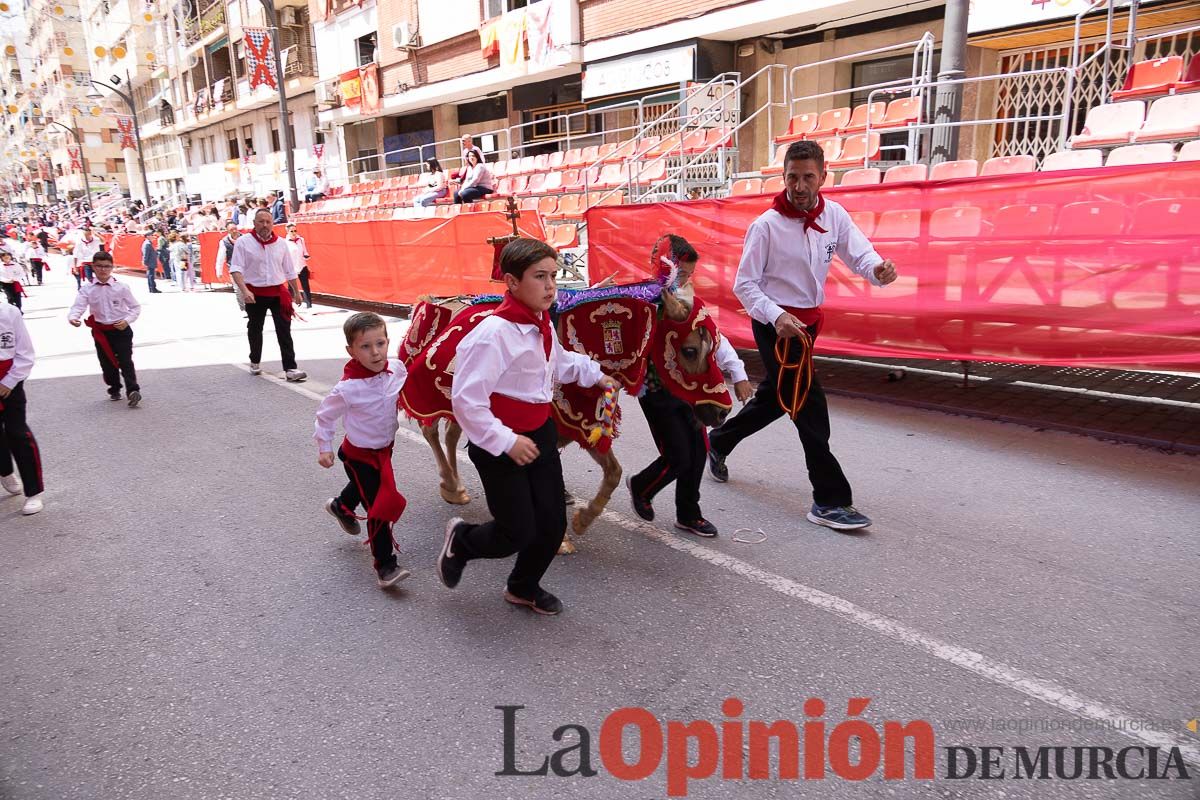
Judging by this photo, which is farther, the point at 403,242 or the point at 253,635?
the point at 403,242

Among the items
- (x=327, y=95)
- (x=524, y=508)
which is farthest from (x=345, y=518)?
(x=327, y=95)

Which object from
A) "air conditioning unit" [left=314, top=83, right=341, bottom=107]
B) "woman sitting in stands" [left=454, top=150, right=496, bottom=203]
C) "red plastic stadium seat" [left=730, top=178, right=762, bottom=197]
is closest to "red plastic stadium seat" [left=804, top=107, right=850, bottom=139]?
"red plastic stadium seat" [left=730, top=178, right=762, bottom=197]

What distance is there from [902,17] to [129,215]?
48661 millimetres

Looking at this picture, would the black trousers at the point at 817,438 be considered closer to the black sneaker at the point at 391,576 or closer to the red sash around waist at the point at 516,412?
the red sash around waist at the point at 516,412

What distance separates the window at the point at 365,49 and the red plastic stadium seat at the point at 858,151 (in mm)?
23710

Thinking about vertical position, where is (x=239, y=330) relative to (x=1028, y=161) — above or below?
below

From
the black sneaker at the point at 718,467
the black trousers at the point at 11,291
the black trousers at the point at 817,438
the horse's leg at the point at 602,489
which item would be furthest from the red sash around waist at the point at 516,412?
the black trousers at the point at 11,291

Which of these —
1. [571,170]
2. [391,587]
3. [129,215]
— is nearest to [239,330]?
[571,170]

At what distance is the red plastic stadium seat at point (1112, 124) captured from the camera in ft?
28.9

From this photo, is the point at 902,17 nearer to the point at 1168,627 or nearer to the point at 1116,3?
the point at 1116,3

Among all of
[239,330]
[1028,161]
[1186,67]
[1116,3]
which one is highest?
[1116,3]

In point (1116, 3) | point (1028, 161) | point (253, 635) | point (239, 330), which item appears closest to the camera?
point (253, 635)

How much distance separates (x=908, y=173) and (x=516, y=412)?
8.01 m

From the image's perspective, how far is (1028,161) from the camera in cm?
788
